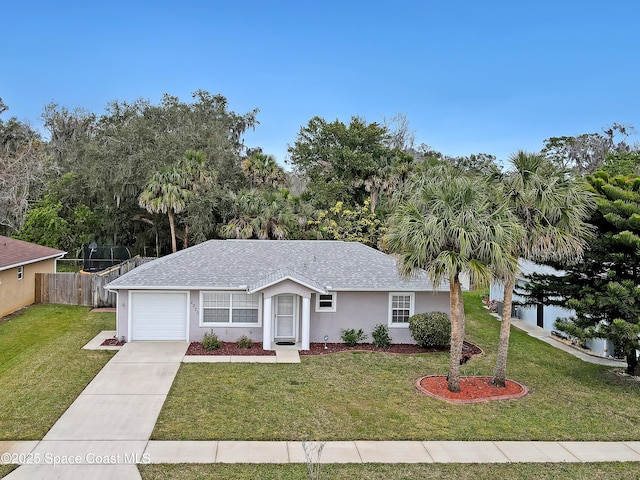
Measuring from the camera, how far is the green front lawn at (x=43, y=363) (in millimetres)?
10258

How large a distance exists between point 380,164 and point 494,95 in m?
9.20

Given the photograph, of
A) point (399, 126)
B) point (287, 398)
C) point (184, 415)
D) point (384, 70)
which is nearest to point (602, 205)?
point (287, 398)

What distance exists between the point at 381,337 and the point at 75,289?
14766mm

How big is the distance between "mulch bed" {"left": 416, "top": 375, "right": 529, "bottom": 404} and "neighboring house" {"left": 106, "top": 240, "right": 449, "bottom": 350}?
4.11m

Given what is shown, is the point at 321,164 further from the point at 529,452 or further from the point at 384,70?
the point at 529,452

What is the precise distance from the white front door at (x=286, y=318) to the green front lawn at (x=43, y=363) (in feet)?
17.8

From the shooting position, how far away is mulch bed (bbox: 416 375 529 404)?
12.1 meters

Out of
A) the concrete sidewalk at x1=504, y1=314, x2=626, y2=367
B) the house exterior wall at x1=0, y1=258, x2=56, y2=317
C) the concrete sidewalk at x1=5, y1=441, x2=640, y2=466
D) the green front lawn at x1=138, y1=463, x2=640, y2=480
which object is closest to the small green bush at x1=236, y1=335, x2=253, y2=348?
the concrete sidewalk at x1=5, y1=441, x2=640, y2=466

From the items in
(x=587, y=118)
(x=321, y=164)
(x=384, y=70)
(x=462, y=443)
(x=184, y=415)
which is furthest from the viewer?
(x=587, y=118)

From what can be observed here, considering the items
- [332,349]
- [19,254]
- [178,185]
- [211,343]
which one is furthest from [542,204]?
[178,185]

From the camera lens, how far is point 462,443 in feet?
31.4

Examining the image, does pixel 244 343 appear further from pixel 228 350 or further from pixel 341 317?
pixel 341 317

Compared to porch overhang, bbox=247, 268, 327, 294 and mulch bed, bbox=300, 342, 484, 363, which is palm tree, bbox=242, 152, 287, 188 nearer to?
porch overhang, bbox=247, 268, 327, 294

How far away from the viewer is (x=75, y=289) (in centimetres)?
2280
